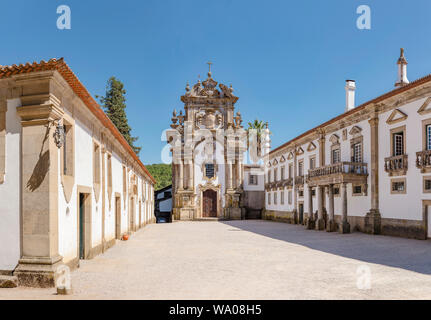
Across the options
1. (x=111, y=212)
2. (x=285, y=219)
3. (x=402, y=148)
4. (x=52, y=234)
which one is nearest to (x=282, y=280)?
(x=52, y=234)

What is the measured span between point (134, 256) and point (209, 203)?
29.6 m

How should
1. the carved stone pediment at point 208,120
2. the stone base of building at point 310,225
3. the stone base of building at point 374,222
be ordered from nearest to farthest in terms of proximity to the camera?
the stone base of building at point 374,222 < the stone base of building at point 310,225 < the carved stone pediment at point 208,120

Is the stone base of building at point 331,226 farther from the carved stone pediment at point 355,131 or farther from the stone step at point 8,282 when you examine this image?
the stone step at point 8,282

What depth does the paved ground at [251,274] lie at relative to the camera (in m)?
7.28

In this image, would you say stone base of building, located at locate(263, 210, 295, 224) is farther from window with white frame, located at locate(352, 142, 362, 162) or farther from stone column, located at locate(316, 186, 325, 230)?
window with white frame, located at locate(352, 142, 362, 162)

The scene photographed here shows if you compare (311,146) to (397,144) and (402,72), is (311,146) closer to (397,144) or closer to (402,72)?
(402,72)

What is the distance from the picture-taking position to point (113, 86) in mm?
50188

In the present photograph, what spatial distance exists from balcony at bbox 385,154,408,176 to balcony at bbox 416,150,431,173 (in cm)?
93

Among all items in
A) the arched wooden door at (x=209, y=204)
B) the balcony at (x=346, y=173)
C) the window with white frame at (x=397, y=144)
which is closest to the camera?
the window with white frame at (x=397, y=144)

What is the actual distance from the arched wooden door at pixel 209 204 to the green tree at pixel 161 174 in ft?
121

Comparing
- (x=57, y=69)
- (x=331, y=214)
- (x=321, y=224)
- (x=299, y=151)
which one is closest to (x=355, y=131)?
(x=331, y=214)

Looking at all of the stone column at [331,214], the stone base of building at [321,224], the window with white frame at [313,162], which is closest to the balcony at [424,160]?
the stone column at [331,214]

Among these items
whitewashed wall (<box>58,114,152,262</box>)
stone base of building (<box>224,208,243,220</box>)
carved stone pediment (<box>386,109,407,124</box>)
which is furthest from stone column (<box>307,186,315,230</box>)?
whitewashed wall (<box>58,114,152,262</box>)

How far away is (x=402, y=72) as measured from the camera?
26609 millimetres
